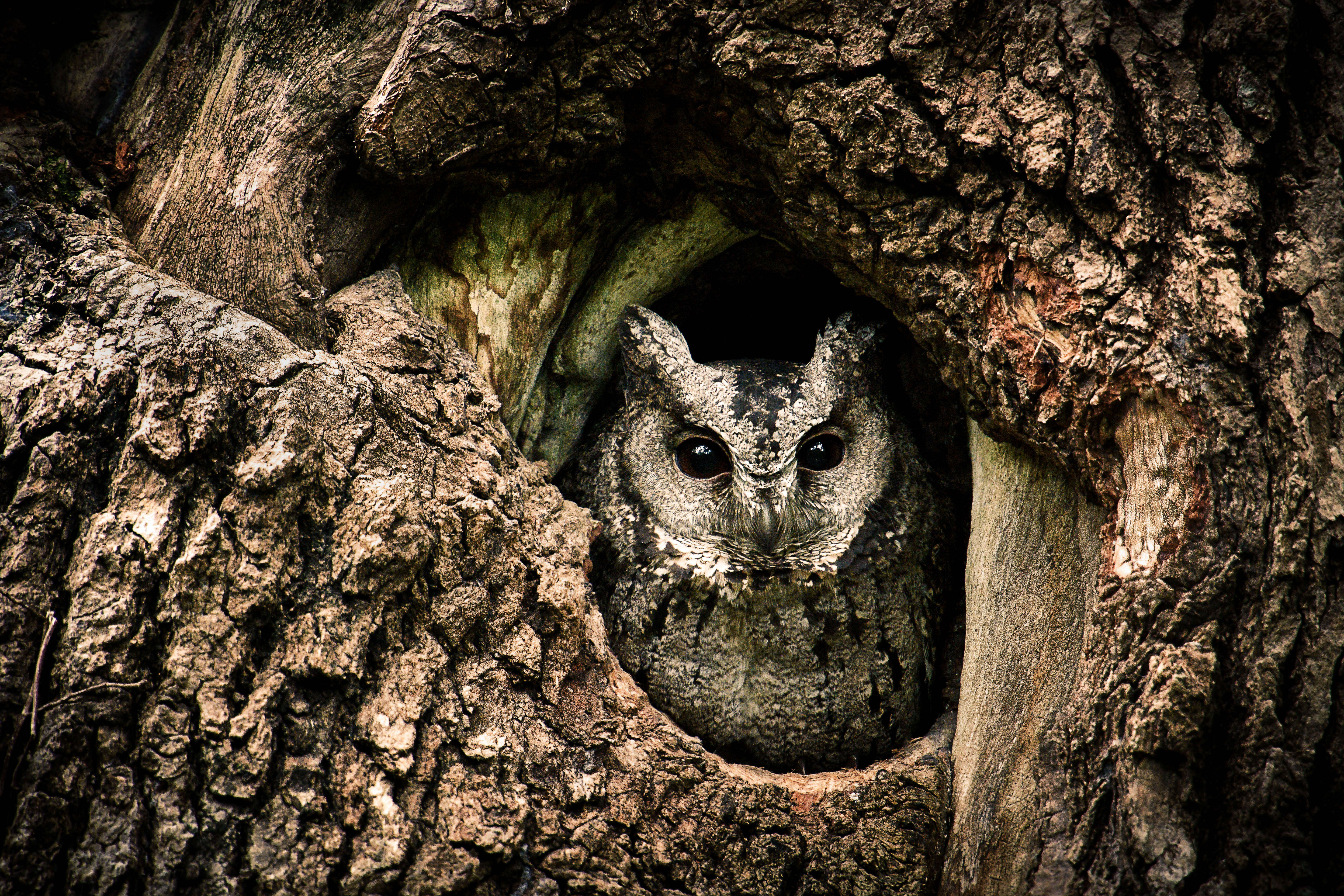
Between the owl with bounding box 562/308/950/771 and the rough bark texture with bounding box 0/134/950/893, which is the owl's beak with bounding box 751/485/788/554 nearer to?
the owl with bounding box 562/308/950/771

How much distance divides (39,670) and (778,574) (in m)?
1.54

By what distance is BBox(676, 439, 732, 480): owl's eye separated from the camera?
2.35 metres

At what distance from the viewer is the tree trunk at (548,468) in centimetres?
140

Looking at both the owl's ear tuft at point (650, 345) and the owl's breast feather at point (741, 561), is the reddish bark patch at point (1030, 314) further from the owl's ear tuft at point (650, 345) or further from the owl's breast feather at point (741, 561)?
the owl's ear tuft at point (650, 345)

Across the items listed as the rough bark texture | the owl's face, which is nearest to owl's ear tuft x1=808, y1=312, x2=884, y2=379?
the owl's face

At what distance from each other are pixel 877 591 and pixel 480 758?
112 cm

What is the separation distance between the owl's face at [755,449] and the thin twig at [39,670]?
1.32 meters

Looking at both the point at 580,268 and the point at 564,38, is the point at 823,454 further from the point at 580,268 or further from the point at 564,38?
the point at 564,38

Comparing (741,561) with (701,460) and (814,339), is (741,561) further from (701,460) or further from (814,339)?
(814,339)

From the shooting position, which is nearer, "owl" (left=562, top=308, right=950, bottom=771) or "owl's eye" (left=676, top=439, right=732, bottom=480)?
"owl" (left=562, top=308, right=950, bottom=771)

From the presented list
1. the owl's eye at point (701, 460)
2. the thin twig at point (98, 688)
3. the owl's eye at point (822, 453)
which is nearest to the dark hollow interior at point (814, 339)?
the owl's eye at point (822, 453)

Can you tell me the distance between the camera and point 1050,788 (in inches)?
64.7

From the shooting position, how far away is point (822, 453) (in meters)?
2.36

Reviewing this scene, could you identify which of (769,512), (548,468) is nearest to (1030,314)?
(769,512)
